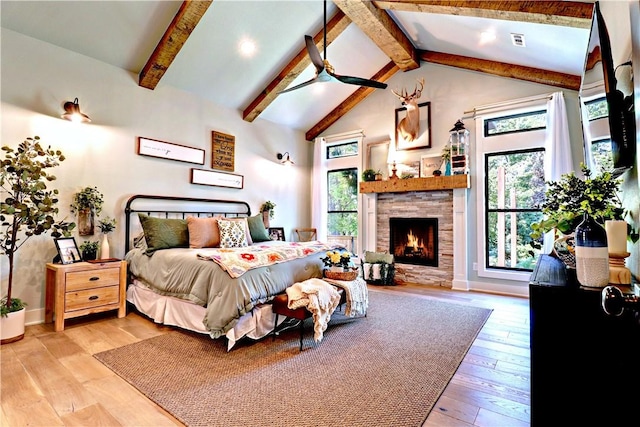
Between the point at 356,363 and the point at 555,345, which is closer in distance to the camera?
the point at 555,345

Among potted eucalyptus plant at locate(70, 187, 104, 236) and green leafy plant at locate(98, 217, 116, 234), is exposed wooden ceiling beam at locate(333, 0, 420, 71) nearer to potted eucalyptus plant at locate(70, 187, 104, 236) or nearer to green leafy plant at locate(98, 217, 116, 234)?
potted eucalyptus plant at locate(70, 187, 104, 236)

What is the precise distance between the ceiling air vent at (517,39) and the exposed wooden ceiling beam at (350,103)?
7.01 ft

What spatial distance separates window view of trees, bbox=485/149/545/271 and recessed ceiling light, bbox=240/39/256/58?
160 inches

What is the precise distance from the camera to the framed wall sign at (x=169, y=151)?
4182 mm

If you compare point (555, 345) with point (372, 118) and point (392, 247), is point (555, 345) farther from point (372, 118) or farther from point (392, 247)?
point (372, 118)

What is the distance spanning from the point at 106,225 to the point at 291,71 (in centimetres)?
354

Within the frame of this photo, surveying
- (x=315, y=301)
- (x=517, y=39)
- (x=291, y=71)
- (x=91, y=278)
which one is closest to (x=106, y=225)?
(x=91, y=278)

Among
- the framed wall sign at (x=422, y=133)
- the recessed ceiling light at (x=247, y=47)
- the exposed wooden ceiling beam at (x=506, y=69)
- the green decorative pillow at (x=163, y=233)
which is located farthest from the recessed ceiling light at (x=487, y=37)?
the green decorative pillow at (x=163, y=233)

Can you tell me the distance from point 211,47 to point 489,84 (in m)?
4.32

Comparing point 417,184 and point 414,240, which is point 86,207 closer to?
point 417,184

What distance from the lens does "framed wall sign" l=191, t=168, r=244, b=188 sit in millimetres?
4812

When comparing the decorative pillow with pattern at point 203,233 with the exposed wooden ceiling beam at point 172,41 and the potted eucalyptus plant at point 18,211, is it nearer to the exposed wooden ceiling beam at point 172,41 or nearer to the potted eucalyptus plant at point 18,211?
the potted eucalyptus plant at point 18,211

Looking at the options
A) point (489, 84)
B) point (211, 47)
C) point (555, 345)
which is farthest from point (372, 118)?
point (555, 345)

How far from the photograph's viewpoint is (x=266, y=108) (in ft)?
18.5
